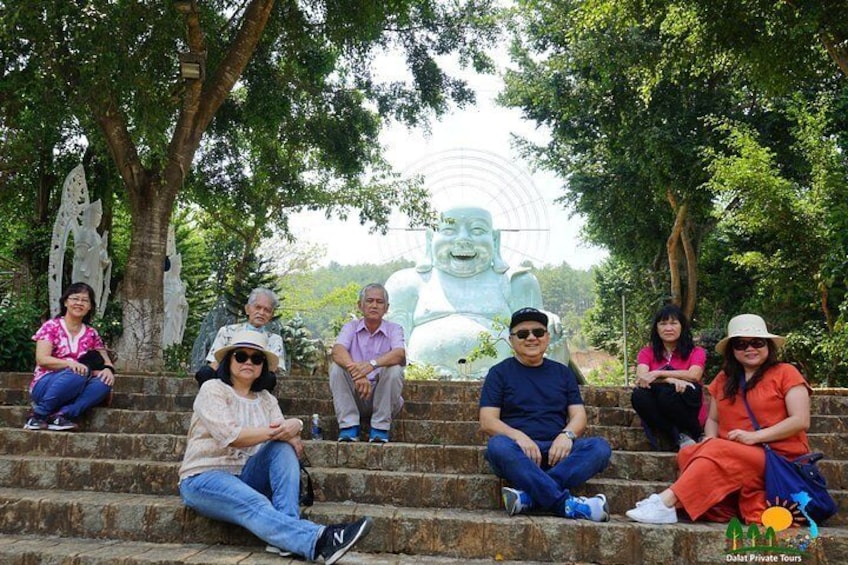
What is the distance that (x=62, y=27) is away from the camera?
23.5 ft

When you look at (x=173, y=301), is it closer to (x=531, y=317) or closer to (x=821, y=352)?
(x=531, y=317)

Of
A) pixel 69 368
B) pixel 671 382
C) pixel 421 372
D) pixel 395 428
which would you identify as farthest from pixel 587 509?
pixel 421 372

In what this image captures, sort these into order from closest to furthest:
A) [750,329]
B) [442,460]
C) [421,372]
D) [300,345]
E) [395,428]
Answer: [750,329], [442,460], [395,428], [421,372], [300,345]

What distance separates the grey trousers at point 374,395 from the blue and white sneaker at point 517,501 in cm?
118

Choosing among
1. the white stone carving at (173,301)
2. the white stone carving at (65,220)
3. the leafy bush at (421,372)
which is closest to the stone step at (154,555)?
the white stone carving at (65,220)

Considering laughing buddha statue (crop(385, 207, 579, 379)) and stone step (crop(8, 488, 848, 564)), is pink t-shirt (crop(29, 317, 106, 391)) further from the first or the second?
laughing buddha statue (crop(385, 207, 579, 379))

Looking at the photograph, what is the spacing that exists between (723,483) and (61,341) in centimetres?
439

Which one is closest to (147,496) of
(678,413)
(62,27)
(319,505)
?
(319,505)

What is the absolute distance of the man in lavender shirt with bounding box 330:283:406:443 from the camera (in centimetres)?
470

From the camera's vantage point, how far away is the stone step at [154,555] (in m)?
3.31

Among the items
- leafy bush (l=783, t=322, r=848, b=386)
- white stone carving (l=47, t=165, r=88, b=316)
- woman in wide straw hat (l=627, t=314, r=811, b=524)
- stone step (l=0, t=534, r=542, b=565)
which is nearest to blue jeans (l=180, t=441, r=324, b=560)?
stone step (l=0, t=534, r=542, b=565)

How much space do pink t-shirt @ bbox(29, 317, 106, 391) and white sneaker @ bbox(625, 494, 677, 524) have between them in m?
3.88

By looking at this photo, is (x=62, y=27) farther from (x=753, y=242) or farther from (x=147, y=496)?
(x=753, y=242)

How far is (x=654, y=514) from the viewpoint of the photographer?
3648 millimetres
